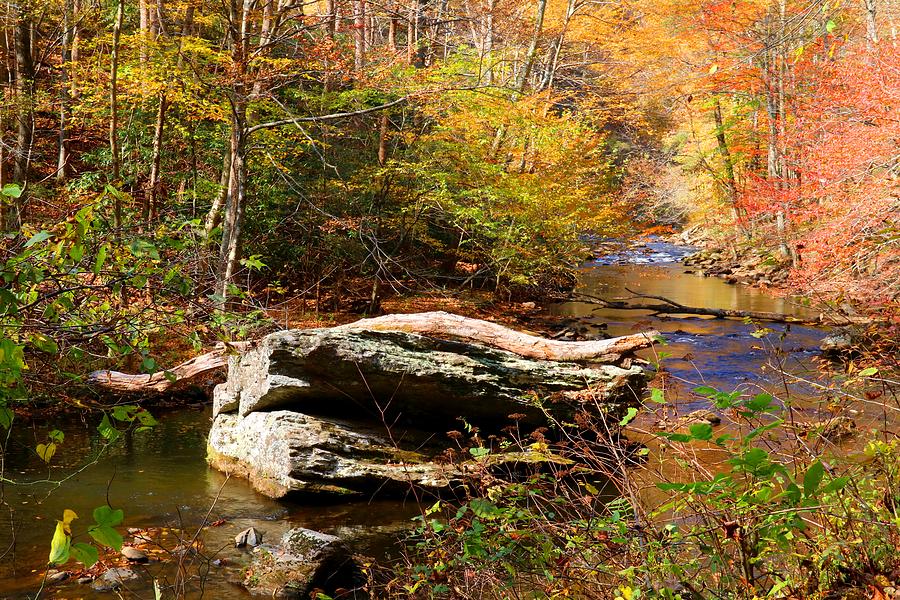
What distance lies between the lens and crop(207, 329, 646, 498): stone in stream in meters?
6.31

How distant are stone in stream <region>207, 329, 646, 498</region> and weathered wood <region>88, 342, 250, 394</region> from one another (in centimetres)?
90

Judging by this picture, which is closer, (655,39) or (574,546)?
(574,546)

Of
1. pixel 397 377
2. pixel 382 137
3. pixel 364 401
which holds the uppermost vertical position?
pixel 382 137

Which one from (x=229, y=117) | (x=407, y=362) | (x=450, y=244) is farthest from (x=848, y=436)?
(x=450, y=244)

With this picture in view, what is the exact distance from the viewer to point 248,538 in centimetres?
523

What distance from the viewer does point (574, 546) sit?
9.12 feet

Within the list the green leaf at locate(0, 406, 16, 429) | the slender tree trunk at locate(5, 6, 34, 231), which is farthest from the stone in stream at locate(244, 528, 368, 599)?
the slender tree trunk at locate(5, 6, 34, 231)

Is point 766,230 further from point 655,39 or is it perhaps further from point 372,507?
point 372,507

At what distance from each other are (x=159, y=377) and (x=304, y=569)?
4850mm

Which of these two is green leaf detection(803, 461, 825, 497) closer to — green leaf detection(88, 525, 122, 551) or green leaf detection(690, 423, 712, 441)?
green leaf detection(690, 423, 712, 441)

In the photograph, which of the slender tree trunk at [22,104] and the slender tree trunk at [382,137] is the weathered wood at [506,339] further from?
the slender tree trunk at [382,137]

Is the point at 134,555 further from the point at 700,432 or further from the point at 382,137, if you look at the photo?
the point at 382,137

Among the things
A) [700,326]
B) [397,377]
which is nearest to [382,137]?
[397,377]

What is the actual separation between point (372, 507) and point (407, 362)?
4.87 feet
